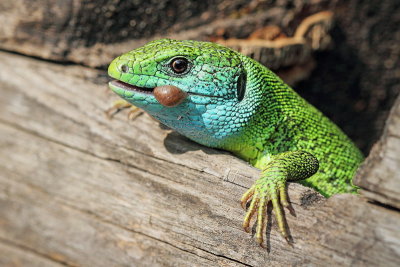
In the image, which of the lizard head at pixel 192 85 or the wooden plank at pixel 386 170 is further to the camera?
the lizard head at pixel 192 85

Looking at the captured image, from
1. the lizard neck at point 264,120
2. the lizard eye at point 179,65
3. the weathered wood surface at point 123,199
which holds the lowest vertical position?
the weathered wood surface at point 123,199

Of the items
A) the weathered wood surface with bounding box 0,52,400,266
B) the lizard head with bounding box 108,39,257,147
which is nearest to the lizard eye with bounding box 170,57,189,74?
the lizard head with bounding box 108,39,257,147

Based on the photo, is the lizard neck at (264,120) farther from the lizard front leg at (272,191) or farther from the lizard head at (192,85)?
the lizard front leg at (272,191)

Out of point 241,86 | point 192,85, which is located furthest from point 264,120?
point 192,85

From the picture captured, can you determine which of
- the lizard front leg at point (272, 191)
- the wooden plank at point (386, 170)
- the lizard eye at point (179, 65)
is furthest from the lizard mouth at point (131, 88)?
the wooden plank at point (386, 170)

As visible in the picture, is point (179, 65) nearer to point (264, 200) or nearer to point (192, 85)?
point (192, 85)

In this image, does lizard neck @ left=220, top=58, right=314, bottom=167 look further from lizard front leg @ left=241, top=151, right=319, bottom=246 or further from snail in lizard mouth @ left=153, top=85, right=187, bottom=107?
snail in lizard mouth @ left=153, top=85, right=187, bottom=107

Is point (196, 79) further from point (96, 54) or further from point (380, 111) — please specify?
point (380, 111)
